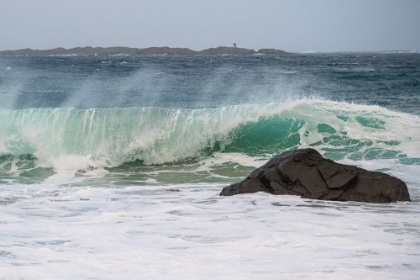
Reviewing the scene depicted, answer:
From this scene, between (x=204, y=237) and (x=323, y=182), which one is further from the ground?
(x=323, y=182)

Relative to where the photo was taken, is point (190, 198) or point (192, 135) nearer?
point (190, 198)

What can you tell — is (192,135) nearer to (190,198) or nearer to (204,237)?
(190,198)

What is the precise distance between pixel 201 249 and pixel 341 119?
11948 mm

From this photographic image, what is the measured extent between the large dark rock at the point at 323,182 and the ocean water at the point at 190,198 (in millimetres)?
233

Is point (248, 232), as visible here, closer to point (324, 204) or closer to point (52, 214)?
point (324, 204)

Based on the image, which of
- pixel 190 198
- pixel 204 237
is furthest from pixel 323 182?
pixel 204 237

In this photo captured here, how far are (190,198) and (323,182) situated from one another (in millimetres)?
1958

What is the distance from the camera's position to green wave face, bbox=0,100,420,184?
14.5 m

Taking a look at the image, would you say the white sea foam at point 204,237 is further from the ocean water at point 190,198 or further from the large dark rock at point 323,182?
the large dark rock at point 323,182

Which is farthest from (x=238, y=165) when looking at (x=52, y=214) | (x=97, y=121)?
(x=52, y=214)

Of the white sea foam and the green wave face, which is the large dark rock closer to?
the white sea foam

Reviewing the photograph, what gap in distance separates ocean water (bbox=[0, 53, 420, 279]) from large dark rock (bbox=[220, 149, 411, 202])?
0.23m

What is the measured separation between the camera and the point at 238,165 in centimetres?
1395

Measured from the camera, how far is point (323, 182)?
8.73 meters
